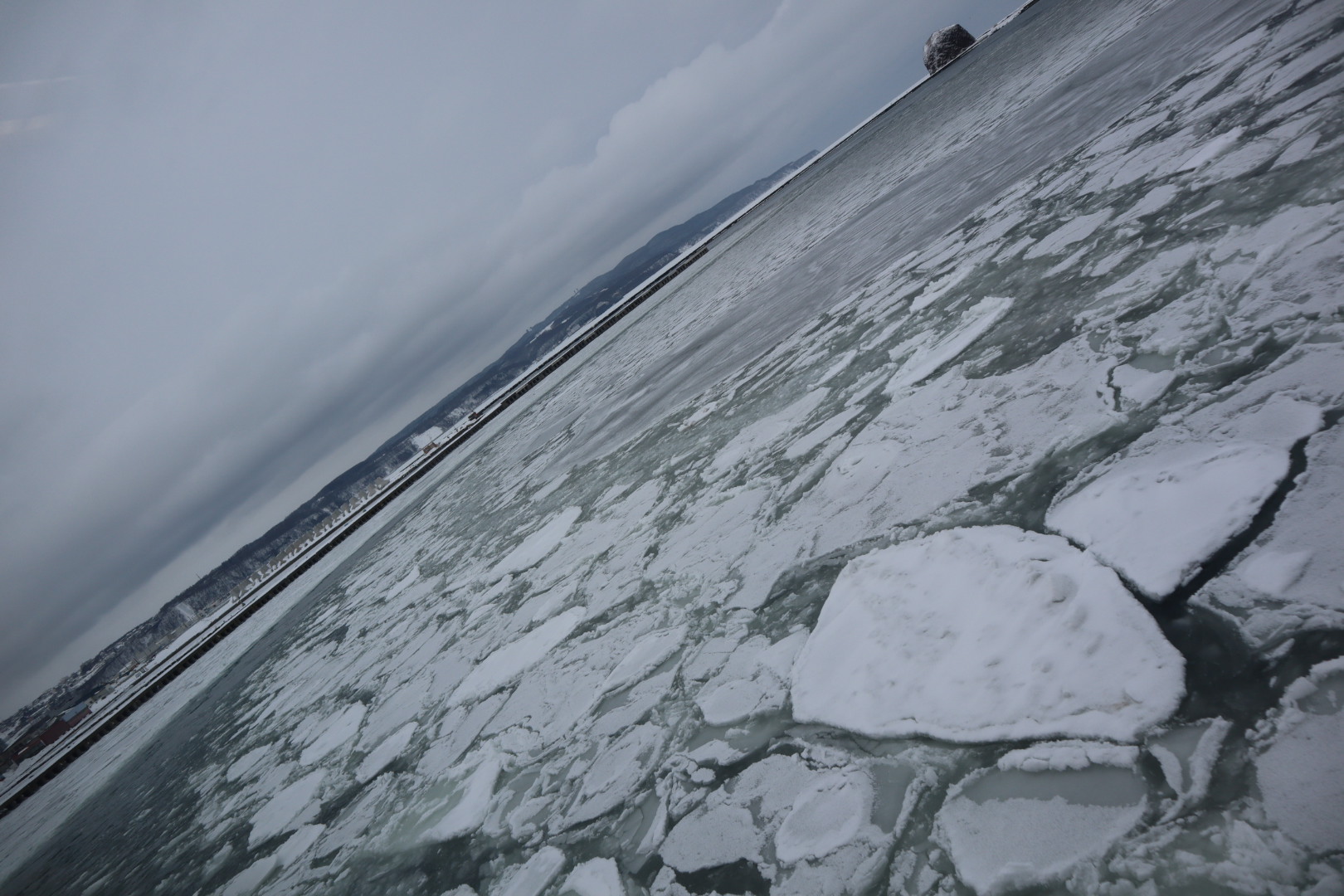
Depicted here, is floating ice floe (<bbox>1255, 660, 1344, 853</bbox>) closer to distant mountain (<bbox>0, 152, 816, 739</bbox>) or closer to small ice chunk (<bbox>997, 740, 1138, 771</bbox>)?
small ice chunk (<bbox>997, 740, 1138, 771</bbox>)

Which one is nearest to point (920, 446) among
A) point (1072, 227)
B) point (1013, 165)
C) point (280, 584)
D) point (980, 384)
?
point (980, 384)

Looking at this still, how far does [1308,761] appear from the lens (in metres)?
0.70

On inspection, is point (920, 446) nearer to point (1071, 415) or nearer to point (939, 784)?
point (1071, 415)

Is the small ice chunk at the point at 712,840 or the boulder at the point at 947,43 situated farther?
the boulder at the point at 947,43

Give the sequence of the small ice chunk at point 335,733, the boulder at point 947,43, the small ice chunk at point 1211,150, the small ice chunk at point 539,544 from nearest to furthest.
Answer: the small ice chunk at point 1211,150, the small ice chunk at point 335,733, the small ice chunk at point 539,544, the boulder at point 947,43

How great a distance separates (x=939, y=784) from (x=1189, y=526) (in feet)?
2.26

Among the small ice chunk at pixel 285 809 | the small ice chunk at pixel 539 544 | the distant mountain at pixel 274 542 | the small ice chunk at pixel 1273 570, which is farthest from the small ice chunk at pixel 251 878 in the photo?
the distant mountain at pixel 274 542

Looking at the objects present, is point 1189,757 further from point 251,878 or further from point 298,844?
point 251,878

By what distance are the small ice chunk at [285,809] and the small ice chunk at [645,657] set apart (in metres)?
1.69

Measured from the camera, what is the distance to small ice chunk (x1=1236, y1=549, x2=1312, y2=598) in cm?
88

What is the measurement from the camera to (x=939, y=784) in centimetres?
97

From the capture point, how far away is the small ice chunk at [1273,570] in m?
0.88

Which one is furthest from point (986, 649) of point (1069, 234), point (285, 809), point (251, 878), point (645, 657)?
point (285, 809)

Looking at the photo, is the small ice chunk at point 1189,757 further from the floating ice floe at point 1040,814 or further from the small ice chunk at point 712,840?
the small ice chunk at point 712,840
